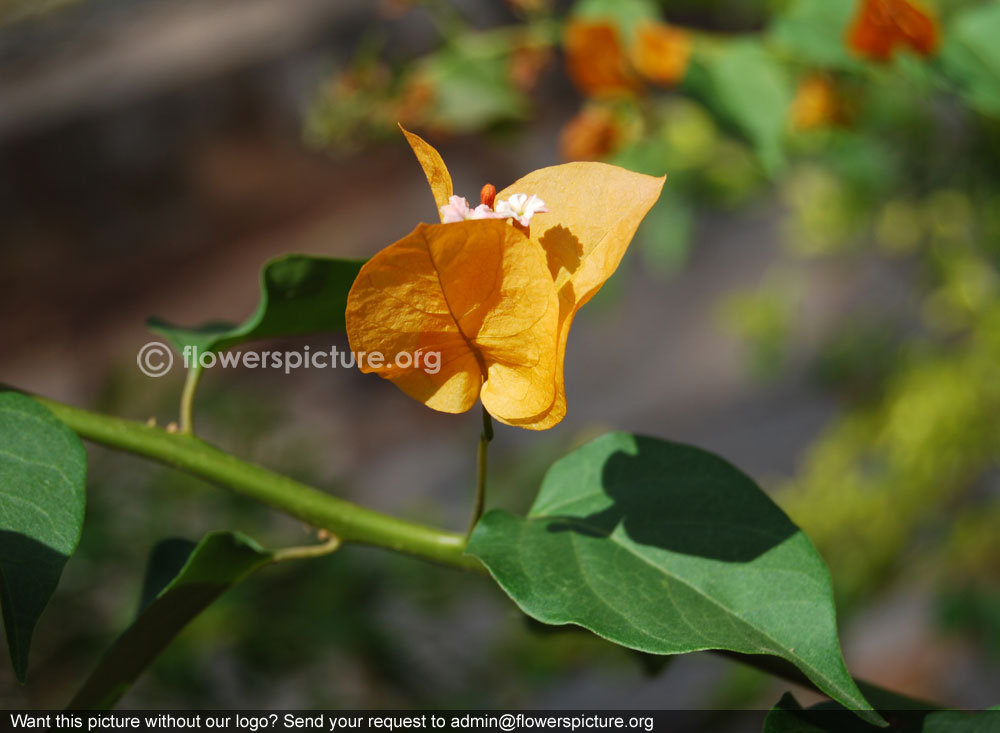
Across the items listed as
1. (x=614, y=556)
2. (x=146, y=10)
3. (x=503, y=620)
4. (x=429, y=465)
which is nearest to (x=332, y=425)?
(x=429, y=465)

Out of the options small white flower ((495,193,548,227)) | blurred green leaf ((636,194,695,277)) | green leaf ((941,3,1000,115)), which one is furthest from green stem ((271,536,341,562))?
blurred green leaf ((636,194,695,277))

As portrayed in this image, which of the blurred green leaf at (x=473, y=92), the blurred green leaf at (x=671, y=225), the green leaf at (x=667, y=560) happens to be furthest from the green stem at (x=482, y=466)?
the blurred green leaf at (x=671, y=225)

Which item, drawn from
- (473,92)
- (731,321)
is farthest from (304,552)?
(731,321)

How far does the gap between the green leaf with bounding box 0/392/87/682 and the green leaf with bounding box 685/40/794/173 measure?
1.91 ft

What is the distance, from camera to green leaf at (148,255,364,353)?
0.44 m

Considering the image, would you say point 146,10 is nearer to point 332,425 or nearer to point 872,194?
point 332,425

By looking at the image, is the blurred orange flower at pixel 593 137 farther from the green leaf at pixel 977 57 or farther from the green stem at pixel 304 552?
the green stem at pixel 304 552

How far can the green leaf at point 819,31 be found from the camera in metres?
0.71

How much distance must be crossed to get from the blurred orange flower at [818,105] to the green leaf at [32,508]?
0.85 m

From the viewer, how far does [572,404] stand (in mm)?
2756

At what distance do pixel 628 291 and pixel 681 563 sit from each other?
251 centimetres

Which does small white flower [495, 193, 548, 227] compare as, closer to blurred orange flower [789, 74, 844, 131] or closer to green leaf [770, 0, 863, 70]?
green leaf [770, 0, 863, 70]

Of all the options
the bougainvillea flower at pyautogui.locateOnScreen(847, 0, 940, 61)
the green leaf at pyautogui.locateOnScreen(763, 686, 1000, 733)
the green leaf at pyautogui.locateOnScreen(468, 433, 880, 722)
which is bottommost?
the green leaf at pyautogui.locateOnScreen(763, 686, 1000, 733)

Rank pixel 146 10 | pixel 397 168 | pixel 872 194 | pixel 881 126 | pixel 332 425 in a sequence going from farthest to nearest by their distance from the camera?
pixel 397 168, pixel 332 425, pixel 146 10, pixel 872 194, pixel 881 126
